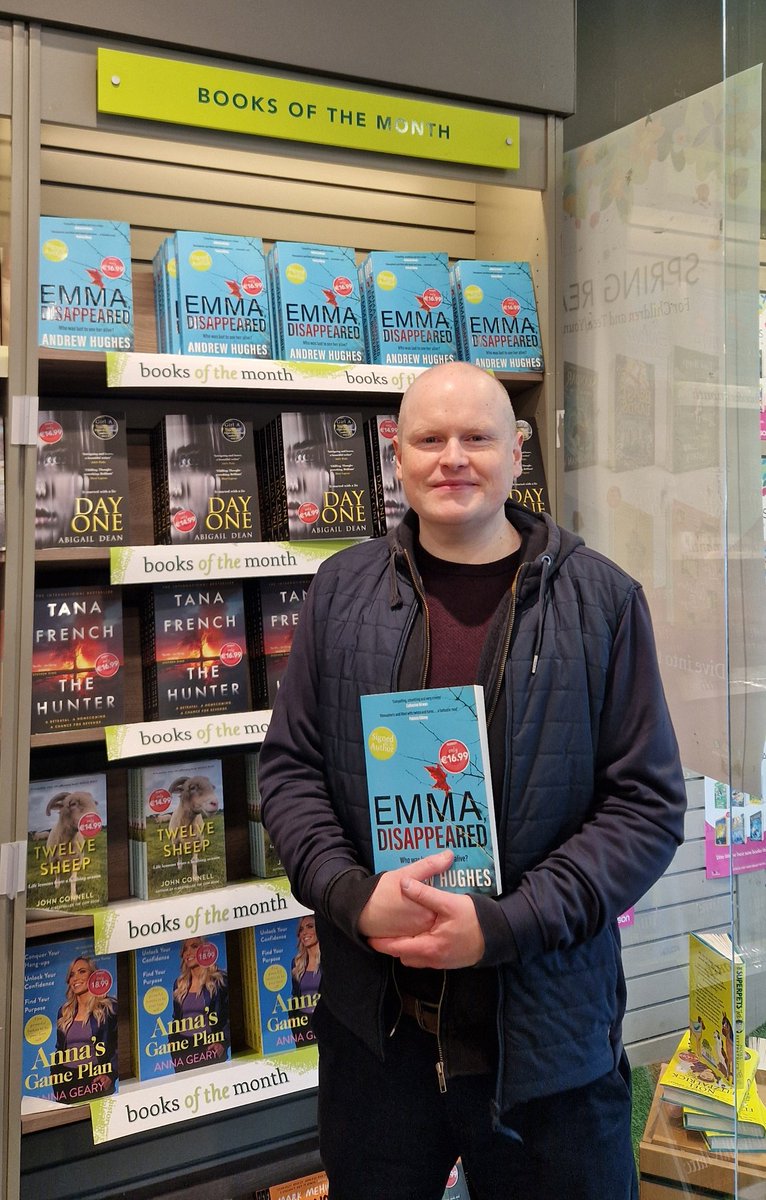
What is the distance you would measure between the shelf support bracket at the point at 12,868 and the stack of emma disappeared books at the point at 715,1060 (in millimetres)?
1452

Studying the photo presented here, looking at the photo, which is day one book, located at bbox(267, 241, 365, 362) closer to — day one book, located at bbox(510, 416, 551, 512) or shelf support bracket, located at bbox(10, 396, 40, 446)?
day one book, located at bbox(510, 416, 551, 512)

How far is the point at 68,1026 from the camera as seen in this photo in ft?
7.00

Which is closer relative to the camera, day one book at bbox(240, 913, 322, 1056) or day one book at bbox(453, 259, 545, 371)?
day one book at bbox(240, 913, 322, 1056)

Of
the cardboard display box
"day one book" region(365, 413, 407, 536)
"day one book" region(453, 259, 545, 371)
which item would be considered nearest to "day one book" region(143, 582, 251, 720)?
"day one book" region(365, 413, 407, 536)

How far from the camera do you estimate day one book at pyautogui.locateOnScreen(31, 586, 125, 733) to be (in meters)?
2.10

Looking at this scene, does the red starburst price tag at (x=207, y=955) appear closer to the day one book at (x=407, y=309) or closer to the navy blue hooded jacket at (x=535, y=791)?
the navy blue hooded jacket at (x=535, y=791)

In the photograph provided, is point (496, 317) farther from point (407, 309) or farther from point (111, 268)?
point (111, 268)

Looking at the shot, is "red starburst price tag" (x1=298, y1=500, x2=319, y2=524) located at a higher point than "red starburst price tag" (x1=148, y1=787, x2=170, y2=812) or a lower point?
higher

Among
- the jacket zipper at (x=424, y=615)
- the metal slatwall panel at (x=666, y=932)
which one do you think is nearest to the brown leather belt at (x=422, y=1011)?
the jacket zipper at (x=424, y=615)

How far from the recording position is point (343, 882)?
1.43m

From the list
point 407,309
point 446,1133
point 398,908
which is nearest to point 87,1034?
point 446,1133

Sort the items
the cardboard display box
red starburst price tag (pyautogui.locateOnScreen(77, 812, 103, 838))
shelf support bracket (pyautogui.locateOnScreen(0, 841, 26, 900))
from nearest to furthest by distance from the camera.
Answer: shelf support bracket (pyautogui.locateOnScreen(0, 841, 26, 900)) < the cardboard display box < red starburst price tag (pyautogui.locateOnScreen(77, 812, 103, 838))

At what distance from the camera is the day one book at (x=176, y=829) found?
225 centimetres

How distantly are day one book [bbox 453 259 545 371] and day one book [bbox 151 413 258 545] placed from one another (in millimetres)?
668
